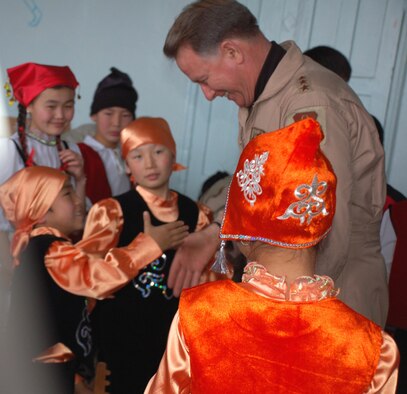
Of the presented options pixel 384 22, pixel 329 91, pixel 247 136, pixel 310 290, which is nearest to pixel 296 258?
pixel 310 290

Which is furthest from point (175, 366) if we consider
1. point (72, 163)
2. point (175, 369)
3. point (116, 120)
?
point (116, 120)

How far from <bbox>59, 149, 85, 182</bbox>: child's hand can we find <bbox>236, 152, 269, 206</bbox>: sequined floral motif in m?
1.82

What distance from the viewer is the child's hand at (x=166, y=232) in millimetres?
2528

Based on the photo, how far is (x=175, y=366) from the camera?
149cm

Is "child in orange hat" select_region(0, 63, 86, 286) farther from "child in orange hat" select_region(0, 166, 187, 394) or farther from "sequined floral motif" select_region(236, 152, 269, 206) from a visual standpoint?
"sequined floral motif" select_region(236, 152, 269, 206)

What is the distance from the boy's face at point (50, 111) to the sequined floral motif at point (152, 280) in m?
0.88

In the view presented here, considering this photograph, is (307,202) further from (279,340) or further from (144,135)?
(144,135)

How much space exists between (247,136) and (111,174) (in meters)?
1.53

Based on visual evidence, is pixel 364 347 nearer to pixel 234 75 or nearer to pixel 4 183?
pixel 234 75

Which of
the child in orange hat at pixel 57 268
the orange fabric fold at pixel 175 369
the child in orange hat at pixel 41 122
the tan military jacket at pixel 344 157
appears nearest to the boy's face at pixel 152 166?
the child in orange hat at pixel 57 268

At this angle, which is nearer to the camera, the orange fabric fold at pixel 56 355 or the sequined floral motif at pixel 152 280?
the orange fabric fold at pixel 56 355

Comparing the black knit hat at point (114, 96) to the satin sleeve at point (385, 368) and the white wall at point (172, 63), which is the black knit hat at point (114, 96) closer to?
the white wall at point (172, 63)

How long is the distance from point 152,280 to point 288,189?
1.34m

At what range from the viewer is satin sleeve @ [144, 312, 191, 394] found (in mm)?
1488
